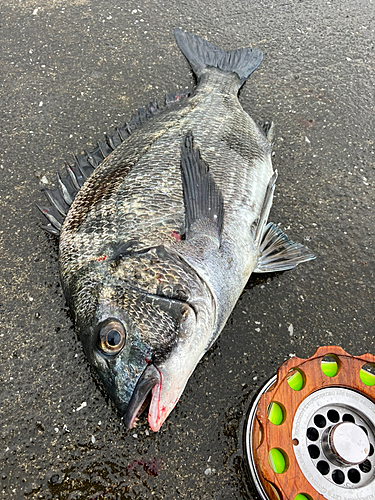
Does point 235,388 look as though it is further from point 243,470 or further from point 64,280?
point 64,280

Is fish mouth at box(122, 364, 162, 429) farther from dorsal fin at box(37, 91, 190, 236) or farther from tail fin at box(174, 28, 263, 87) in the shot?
tail fin at box(174, 28, 263, 87)

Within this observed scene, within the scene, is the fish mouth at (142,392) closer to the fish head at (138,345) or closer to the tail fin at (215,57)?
the fish head at (138,345)

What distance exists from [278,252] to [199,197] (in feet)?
2.64

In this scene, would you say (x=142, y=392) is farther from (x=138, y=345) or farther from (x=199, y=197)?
(x=199, y=197)

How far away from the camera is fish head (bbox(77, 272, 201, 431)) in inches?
64.5

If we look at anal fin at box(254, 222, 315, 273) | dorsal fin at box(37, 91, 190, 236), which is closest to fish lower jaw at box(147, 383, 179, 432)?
anal fin at box(254, 222, 315, 273)

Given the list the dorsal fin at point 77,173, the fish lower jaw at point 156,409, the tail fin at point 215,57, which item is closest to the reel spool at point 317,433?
the fish lower jaw at point 156,409

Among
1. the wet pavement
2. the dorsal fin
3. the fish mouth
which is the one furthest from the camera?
the dorsal fin

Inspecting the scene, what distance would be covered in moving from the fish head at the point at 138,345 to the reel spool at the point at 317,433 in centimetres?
50

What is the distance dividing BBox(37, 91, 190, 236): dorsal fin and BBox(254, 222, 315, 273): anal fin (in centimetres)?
138

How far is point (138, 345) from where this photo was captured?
1.69 metres

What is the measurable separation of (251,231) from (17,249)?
1.79m

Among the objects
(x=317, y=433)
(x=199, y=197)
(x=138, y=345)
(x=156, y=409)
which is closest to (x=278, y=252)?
(x=199, y=197)

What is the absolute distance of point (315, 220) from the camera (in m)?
2.97
